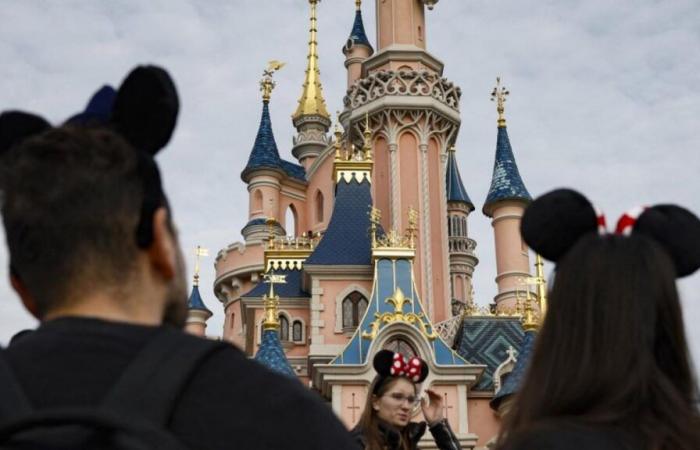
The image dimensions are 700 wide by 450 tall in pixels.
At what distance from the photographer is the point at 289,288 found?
26828 millimetres

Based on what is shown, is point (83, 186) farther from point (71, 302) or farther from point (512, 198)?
point (512, 198)

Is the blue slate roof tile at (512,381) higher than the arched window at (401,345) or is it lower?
lower

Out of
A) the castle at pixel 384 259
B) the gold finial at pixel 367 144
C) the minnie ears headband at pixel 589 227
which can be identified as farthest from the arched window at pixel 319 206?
the minnie ears headband at pixel 589 227

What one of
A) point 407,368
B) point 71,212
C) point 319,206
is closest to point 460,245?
point 319,206

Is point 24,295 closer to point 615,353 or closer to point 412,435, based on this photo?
point 615,353

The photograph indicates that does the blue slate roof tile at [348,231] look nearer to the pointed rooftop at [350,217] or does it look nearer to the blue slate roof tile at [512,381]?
the pointed rooftop at [350,217]

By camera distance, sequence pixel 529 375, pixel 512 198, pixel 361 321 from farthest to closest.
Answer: pixel 512 198
pixel 361 321
pixel 529 375

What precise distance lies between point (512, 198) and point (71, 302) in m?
30.6

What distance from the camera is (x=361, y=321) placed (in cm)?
2219

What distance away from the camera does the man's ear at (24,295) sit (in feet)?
5.91

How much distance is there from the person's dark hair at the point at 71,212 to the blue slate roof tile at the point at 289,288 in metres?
24.7

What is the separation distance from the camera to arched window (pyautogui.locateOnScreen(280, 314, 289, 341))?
25.9 m

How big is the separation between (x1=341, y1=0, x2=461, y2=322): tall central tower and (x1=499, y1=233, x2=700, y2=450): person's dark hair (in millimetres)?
24258

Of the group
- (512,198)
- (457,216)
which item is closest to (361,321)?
(512,198)
